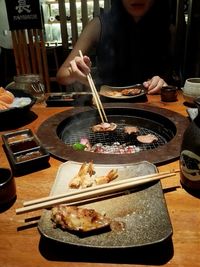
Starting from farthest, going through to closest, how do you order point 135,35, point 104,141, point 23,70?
point 23,70 < point 135,35 < point 104,141

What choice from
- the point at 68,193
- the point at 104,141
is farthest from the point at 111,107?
the point at 68,193

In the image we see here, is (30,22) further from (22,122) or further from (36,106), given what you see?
(22,122)

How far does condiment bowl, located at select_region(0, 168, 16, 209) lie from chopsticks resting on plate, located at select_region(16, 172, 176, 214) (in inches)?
5.0

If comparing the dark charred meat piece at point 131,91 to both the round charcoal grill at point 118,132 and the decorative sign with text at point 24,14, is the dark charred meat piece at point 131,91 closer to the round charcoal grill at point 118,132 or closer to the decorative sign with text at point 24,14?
the round charcoal grill at point 118,132

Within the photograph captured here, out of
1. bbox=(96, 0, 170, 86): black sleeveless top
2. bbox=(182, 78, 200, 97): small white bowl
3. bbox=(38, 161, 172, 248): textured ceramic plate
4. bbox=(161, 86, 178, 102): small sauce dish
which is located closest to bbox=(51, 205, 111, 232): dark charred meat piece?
bbox=(38, 161, 172, 248): textured ceramic plate

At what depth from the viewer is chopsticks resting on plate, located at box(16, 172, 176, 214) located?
3.76ft

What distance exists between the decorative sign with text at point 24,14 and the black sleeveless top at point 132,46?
2.03 meters

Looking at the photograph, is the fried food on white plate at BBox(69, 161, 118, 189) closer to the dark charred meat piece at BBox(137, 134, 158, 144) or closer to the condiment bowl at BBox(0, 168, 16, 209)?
the condiment bowl at BBox(0, 168, 16, 209)

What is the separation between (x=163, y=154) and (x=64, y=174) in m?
0.64

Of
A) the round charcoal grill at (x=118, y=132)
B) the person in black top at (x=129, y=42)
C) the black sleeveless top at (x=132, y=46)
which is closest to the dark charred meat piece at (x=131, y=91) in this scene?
the round charcoal grill at (x=118, y=132)

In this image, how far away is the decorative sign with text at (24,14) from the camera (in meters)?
5.18

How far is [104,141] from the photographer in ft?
7.27

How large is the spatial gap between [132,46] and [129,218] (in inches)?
123

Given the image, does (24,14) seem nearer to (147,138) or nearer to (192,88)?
(192,88)
